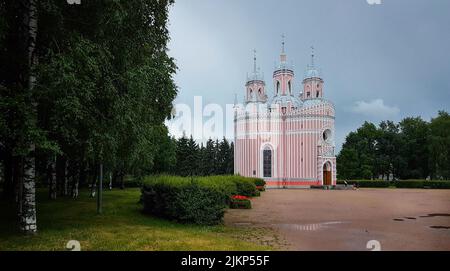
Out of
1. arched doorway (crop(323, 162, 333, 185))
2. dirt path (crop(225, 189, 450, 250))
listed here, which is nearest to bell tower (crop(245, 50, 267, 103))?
arched doorway (crop(323, 162, 333, 185))

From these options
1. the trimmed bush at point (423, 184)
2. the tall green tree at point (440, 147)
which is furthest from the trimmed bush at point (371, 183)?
the tall green tree at point (440, 147)

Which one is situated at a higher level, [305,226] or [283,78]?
[283,78]

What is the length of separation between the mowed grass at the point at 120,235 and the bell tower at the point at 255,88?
41.0 meters

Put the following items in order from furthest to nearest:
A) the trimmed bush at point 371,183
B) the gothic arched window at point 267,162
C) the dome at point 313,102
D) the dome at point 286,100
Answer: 1. the dome at point 286,100
2. the dome at point 313,102
3. the trimmed bush at point 371,183
4. the gothic arched window at point 267,162

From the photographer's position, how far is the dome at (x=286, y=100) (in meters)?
51.9

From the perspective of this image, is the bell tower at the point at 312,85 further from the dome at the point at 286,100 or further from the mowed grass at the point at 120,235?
the mowed grass at the point at 120,235

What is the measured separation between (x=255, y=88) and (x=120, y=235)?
46.1 m

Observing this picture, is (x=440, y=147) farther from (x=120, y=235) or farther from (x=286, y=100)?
(x=120, y=235)

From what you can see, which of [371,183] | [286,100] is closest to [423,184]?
[371,183]

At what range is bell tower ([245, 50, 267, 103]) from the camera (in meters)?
54.6

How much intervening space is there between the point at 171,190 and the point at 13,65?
6734 millimetres

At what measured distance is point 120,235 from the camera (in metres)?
10.7

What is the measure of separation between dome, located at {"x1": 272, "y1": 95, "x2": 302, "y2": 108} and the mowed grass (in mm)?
39189
